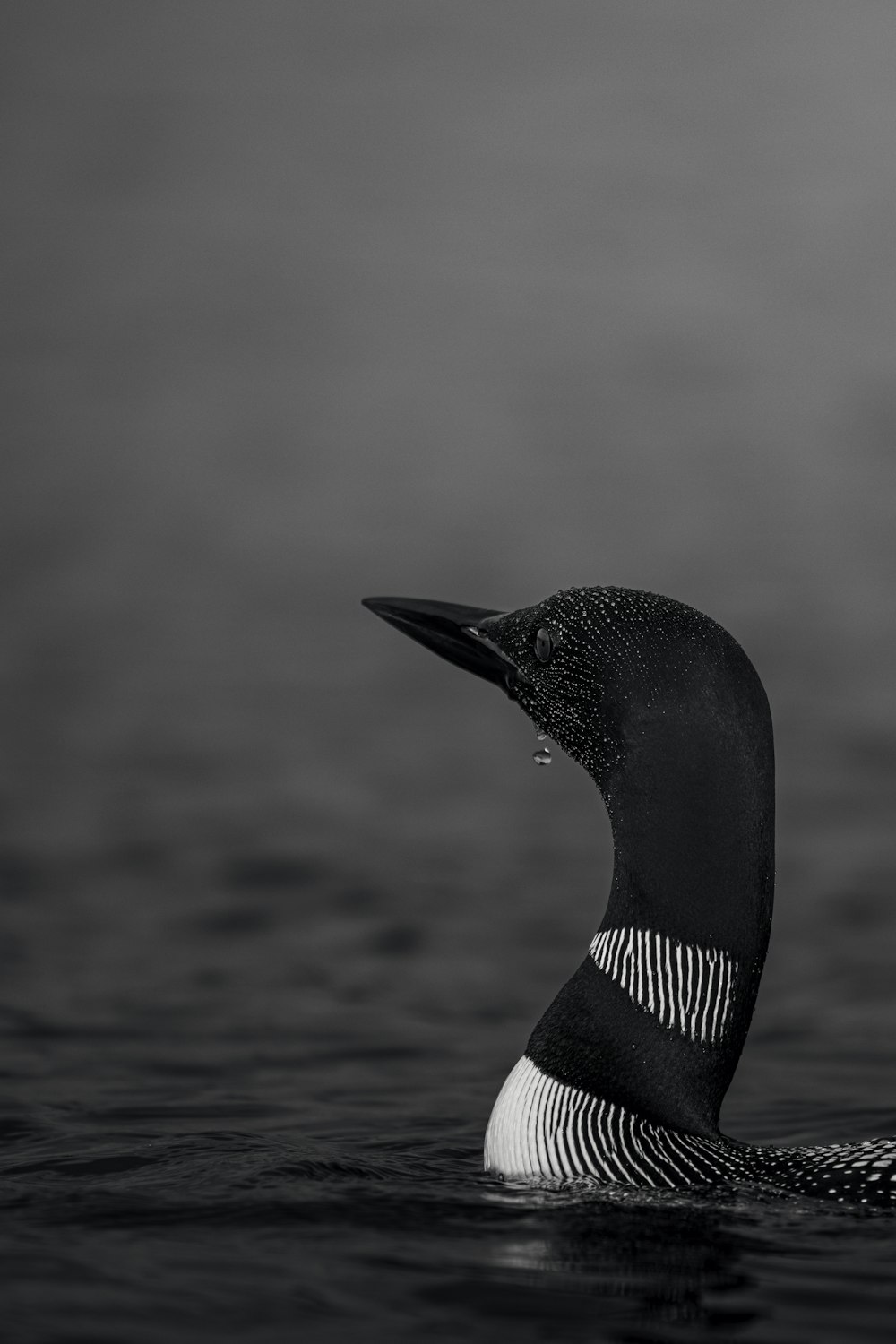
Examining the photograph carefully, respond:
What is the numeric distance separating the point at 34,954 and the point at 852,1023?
7.63 ft

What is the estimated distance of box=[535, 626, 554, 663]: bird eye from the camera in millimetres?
3598

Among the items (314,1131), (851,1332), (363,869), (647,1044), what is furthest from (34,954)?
(851,1332)

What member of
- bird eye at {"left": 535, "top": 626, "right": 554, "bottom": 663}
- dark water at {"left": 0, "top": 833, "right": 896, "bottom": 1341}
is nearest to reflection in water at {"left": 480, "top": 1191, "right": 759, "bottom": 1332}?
dark water at {"left": 0, "top": 833, "right": 896, "bottom": 1341}

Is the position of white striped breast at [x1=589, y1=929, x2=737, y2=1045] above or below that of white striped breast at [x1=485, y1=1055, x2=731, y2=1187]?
above

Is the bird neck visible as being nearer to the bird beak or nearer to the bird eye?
the bird eye

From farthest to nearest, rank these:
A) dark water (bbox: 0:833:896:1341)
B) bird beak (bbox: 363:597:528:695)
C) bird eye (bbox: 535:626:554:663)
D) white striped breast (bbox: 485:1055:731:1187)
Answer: bird beak (bbox: 363:597:528:695), bird eye (bbox: 535:626:554:663), white striped breast (bbox: 485:1055:731:1187), dark water (bbox: 0:833:896:1341)

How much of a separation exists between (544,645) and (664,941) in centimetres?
56

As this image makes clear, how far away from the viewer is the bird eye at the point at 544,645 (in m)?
3.60

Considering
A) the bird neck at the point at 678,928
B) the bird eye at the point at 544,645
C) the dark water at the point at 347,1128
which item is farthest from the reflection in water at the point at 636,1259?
the bird eye at the point at 544,645

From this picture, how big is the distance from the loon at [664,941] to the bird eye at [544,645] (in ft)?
0.29

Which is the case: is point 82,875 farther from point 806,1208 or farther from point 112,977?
point 806,1208

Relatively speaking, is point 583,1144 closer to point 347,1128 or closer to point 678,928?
point 678,928

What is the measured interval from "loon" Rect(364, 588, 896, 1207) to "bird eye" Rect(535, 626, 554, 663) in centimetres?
9

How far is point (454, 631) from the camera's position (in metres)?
3.90
